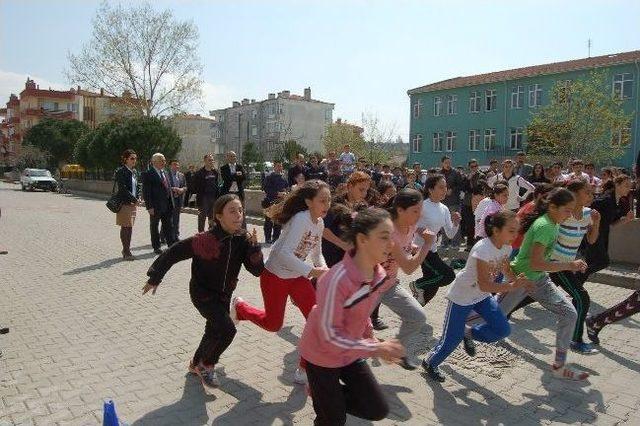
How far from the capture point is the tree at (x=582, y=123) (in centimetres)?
3275

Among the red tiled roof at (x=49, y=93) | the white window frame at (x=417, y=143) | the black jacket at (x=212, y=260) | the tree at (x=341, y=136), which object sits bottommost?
the black jacket at (x=212, y=260)

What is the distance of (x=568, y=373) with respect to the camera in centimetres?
462

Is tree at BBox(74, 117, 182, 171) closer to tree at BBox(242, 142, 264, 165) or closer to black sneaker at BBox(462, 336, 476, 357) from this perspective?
tree at BBox(242, 142, 264, 165)

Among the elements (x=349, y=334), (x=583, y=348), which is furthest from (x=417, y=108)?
(x=349, y=334)

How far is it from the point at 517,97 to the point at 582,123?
494 inches

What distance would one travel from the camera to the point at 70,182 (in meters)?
42.5

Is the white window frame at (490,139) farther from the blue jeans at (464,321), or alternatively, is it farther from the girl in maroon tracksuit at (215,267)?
the girl in maroon tracksuit at (215,267)

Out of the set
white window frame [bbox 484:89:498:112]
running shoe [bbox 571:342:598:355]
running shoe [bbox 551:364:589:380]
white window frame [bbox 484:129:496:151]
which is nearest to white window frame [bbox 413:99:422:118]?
white window frame [bbox 484:89:498:112]

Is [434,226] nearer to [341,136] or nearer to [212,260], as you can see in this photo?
[212,260]

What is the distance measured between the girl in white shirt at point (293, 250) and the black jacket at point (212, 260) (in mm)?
177

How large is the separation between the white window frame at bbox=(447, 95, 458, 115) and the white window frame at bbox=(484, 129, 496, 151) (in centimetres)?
383

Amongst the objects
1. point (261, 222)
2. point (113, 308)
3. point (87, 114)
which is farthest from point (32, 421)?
point (87, 114)

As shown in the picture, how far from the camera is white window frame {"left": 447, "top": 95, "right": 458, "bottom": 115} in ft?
162

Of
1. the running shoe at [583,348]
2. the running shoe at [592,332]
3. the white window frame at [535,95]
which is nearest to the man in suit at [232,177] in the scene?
the running shoe at [592,332]
